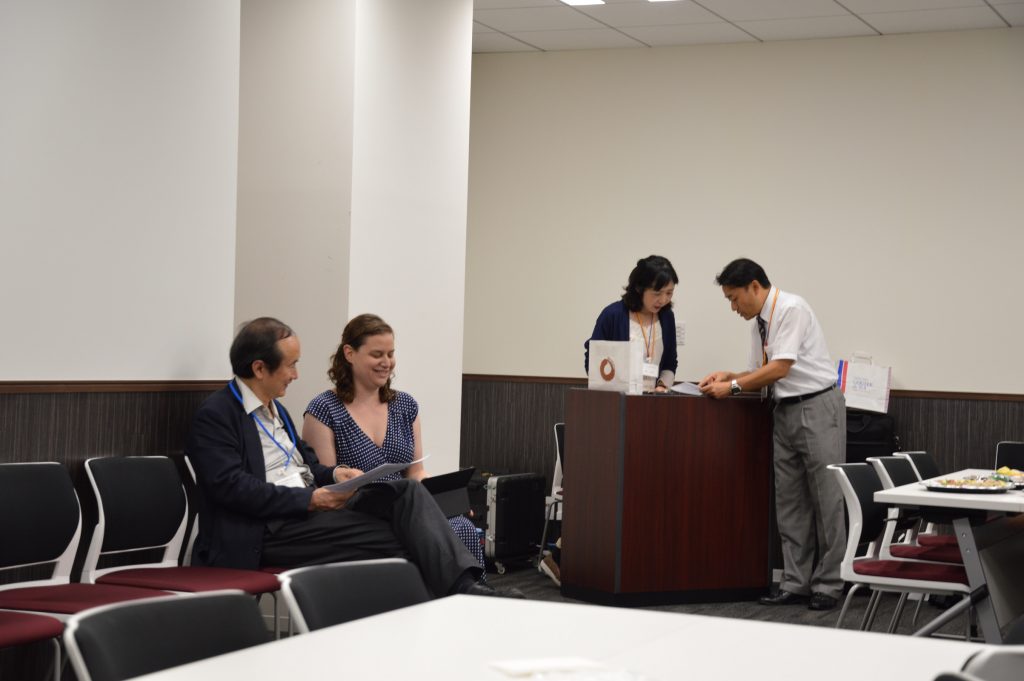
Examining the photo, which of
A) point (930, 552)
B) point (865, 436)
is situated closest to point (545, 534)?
point (865, 436)

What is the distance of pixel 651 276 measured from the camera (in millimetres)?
6668

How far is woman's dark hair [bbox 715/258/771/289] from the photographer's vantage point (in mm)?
6516

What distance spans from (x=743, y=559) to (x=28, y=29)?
14.3 ft

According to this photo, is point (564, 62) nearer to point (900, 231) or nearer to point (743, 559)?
point (900, 231)

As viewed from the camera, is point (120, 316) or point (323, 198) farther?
point (323, 198)

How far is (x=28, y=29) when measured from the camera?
391 cm


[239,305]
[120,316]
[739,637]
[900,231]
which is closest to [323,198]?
[239,305]

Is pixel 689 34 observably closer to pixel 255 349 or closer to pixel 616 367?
pixel 616 367

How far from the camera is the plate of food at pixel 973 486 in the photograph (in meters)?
4.41

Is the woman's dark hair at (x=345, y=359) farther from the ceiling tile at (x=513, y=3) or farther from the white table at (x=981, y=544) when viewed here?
the ceiling tile at (x=513, y=3)

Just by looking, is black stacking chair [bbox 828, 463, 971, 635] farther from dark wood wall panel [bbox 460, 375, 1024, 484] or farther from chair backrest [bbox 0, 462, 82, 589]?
dark wood wall panel [bbox 460, 375, 1024, 484]

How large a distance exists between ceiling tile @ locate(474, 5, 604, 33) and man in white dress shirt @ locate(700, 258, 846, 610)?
2.46 metres

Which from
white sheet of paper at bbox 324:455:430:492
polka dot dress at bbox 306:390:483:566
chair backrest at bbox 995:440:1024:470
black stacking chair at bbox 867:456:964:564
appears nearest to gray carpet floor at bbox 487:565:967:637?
black stacking chair at bbox 867:456:964:564

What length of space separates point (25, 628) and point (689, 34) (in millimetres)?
6475
